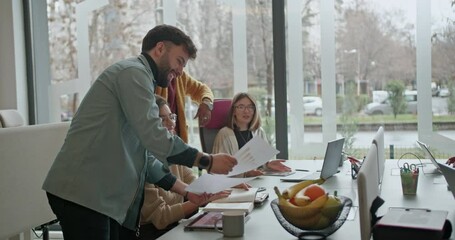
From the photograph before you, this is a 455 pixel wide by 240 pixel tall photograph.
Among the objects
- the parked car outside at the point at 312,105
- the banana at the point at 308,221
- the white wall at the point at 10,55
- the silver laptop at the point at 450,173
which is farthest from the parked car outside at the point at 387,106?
the white wall at the point at 10,55

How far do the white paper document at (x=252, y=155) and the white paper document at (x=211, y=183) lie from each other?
3 centimetres

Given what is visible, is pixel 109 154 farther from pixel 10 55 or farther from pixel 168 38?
pixel 10 55

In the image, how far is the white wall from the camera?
4.58 m

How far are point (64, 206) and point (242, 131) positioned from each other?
1725 mm

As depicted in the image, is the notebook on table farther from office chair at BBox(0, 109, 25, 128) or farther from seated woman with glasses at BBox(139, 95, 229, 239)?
office chair at BBox(0, 109, 25, 128)

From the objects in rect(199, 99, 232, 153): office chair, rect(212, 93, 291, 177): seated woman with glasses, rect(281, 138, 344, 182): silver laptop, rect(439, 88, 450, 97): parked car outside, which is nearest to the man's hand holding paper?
rect(281, 138, 344, 182): silver laptop

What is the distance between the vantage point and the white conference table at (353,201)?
6.17 ft

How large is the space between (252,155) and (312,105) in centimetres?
222

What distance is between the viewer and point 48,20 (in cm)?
475

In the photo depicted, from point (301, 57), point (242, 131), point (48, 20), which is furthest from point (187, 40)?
point (48, 20)

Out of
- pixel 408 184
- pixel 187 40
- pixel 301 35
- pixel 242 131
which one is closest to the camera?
pixel 187 40

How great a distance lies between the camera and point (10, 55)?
4.59 metres

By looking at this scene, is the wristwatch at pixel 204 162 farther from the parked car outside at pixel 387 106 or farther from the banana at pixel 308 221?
the parked car outside at pixel 387 106

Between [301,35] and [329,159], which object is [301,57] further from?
[329,159]
